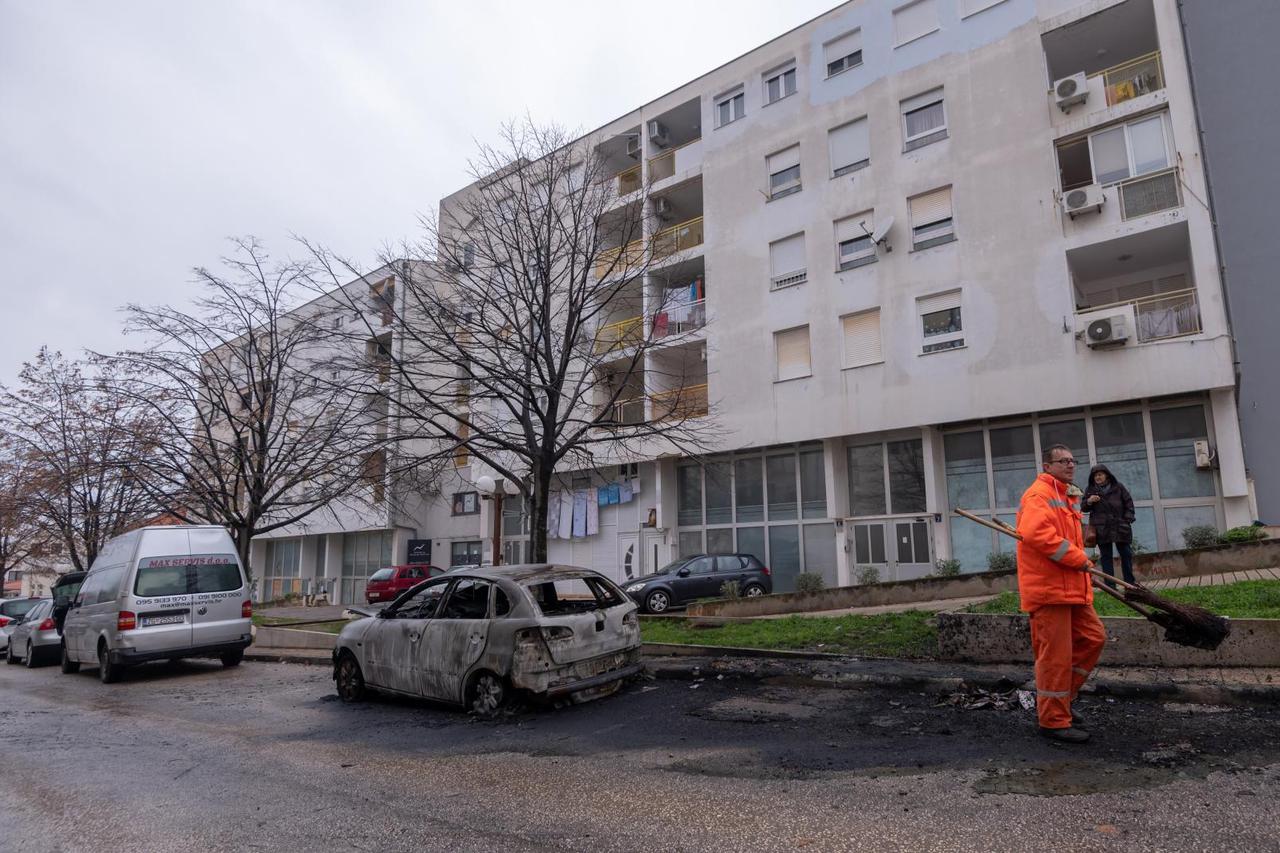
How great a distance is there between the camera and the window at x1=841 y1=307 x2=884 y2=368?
766 inches

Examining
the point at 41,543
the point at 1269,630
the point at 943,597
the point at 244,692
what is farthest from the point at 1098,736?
the point at 41,543

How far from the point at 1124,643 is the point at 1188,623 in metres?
1.54

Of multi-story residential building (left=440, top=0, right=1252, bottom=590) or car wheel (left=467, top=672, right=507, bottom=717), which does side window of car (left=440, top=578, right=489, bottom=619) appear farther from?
multi-story residential building (left=440, top=0, right=1252, bottom=590)

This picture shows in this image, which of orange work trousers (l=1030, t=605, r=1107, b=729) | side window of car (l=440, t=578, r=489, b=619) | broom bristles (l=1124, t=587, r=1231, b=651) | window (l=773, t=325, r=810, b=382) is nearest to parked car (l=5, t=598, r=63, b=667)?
side window of car (l=440, t=578, r=489, b=619)

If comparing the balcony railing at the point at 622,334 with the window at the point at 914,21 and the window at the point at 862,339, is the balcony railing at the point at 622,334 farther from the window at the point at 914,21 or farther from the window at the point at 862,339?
the window at the point at 914,21

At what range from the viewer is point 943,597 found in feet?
44.1

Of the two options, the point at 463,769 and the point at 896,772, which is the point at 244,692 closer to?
the point at 463,769

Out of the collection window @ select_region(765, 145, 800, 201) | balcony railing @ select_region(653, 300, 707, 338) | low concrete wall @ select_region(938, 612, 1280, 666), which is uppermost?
window @ select_region(765, 145, 800, 201)

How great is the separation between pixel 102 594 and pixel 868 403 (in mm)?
16316

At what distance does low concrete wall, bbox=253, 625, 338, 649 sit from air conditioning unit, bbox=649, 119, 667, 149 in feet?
60.0

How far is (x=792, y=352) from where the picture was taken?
20922 mm

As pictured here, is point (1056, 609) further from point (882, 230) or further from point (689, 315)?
point (689, 315)

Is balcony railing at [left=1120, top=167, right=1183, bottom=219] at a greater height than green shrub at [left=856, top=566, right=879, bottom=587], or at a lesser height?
greater

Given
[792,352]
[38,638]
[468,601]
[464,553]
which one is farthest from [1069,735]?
[464,553]
